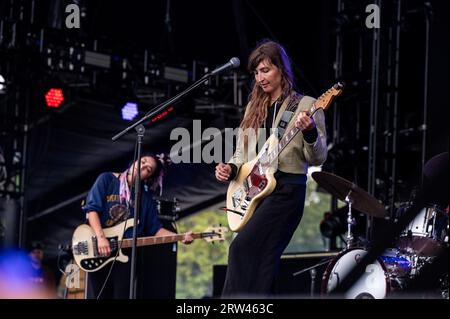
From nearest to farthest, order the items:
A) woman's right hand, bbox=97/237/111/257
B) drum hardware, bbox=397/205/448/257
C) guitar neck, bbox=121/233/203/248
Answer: drum hardware, bbox=397/205/448/257
woman's right hand, bbox=97/237/111/257
guitar neck, bbox=121/233/203/248

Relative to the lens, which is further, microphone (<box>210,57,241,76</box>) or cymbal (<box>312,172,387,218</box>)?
cymbal (<box>312,172,387,218</box>)

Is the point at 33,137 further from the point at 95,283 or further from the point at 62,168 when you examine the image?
the point at 95,283

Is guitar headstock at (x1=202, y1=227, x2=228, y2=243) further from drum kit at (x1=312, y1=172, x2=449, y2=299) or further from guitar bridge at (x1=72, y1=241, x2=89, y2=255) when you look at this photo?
drum kit at (x1=312, y1=172, x2=449, y2=299)

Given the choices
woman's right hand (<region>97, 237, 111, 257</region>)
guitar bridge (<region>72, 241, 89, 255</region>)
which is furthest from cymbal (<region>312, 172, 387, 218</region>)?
guitar bridge (<region>72, 241, 89, 255</region>)

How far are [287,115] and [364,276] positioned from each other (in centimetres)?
164

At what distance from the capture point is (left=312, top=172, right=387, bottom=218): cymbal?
6.29 meters

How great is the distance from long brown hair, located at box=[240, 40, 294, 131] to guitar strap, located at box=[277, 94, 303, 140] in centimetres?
9

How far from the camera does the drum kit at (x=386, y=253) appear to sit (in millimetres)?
6043

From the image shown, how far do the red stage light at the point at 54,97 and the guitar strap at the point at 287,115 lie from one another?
5.26 meters

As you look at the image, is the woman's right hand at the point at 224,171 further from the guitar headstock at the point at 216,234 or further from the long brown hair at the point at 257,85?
the guitar headstock at the point at 216,234

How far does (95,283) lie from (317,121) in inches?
117

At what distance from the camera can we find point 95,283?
6887 mm

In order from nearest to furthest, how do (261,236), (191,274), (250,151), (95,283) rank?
(261,236), (250,151), (95,283), (191,274)
